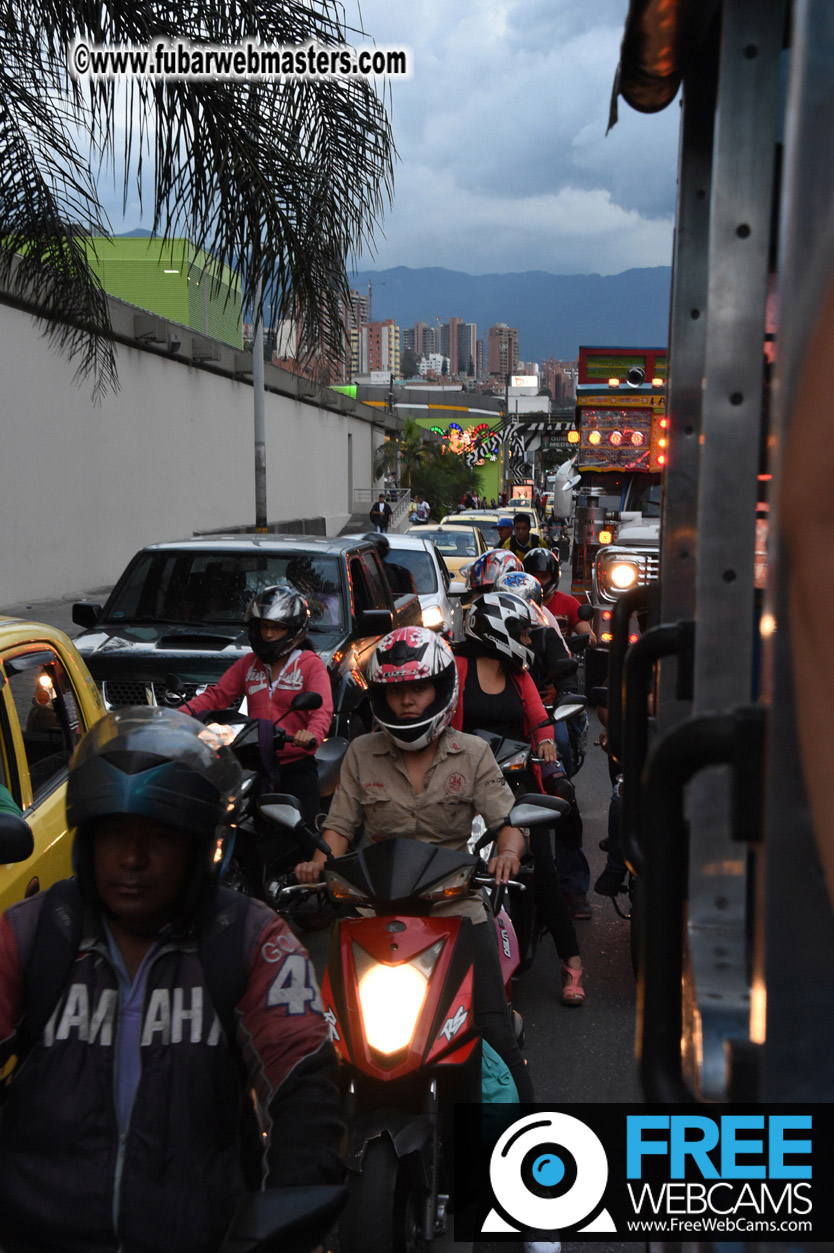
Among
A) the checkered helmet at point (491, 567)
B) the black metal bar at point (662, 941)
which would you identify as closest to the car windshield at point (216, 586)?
the checkered helmet at point (491, 567)

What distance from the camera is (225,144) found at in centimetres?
676

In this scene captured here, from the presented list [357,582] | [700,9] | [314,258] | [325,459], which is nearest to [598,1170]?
[700,9]

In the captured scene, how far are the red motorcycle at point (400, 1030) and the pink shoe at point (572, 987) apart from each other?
90.8 inches

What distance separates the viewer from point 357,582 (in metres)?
9.53

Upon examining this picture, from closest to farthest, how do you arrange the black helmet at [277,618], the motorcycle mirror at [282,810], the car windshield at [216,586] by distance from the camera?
1. the motorcycle mirror at [282,810]
2. the black helmet at [277,618]
3. the car windshield at [216,586]

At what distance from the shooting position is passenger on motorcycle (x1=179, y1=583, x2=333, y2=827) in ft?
21.0

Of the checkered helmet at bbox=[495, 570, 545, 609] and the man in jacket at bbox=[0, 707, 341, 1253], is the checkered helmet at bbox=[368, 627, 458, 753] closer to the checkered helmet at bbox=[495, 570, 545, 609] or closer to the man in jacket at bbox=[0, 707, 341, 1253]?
the man in jacket at bbox=[0, 707, 341, 1253]

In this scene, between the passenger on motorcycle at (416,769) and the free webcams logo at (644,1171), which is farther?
the passenger on motorcycle at (416,769)

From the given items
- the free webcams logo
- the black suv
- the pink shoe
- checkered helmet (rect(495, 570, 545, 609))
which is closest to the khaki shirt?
the free webcams logo

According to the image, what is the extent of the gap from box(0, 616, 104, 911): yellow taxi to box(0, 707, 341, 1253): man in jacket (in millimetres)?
1426

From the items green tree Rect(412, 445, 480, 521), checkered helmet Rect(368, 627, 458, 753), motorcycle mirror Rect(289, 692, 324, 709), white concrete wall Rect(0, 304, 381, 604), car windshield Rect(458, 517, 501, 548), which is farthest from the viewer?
green tree Rect(412, 445, 480, 521)

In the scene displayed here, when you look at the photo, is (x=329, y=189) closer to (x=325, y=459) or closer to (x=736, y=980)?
(x=736, y=980)

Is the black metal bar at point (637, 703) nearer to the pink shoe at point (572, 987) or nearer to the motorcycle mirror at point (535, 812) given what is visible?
the motorcycle mirror at point (535, 812)

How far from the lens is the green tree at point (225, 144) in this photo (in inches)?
255
